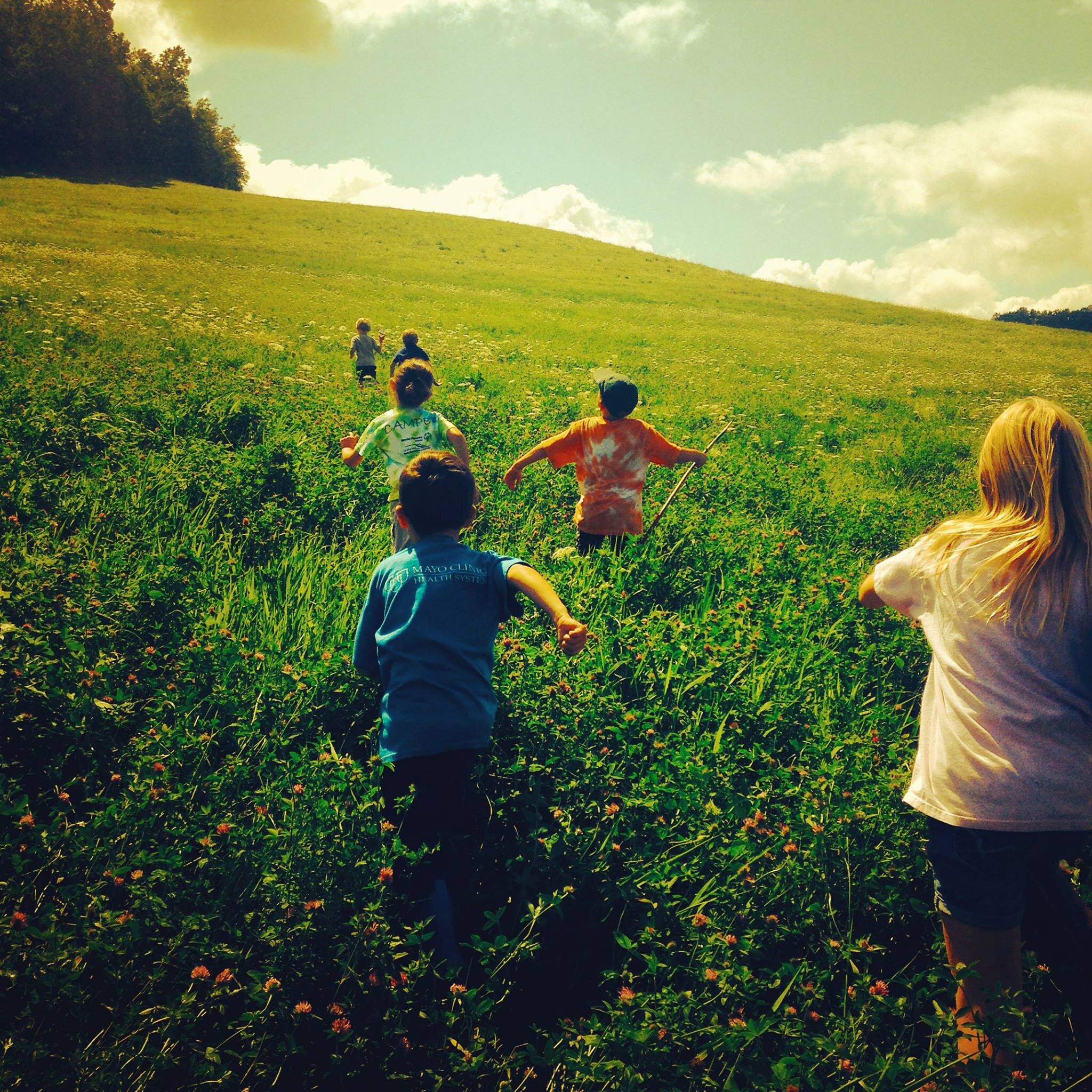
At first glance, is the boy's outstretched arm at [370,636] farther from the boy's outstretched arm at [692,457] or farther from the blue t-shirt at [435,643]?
the boy's outstretched arm at [692,457]

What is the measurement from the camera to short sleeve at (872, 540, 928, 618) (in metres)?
2.38

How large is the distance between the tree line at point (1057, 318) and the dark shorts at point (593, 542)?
164ft

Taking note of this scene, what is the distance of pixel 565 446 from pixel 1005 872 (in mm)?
3742

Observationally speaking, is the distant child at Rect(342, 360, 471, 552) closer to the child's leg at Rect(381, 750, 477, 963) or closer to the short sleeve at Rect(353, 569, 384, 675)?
the short sleeve at Rect(353, 569, 384, 675)

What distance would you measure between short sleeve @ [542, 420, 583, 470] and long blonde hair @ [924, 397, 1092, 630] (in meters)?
3.10

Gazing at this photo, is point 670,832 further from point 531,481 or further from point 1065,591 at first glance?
point 531,481

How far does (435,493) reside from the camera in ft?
9.32

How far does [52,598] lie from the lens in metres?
3.56

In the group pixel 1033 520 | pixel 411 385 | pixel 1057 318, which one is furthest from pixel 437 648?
pixel 1057 318

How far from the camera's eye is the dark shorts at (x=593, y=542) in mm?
5246

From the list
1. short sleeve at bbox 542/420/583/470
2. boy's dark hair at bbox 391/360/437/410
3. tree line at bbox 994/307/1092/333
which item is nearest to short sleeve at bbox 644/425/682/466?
short sleeve at bbox 542/420/583/470

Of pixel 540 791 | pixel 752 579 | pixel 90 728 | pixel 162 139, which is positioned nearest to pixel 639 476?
pixel 752 579

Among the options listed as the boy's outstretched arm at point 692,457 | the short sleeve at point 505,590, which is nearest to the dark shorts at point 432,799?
the short sleeve at point 505,590

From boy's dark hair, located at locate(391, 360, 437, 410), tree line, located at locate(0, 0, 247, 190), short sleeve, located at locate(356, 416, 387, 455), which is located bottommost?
short sleeve, located at locate(356, 416, 387, 455)
